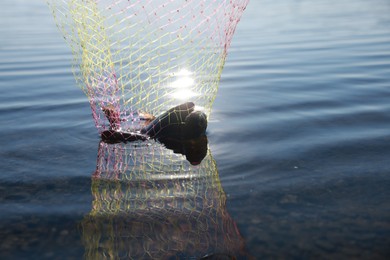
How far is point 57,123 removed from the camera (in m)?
7.32

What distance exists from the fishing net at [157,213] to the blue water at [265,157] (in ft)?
0.43

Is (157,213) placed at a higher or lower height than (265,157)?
lower

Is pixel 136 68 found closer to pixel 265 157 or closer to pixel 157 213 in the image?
pixel 265 157

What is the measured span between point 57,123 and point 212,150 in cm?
308

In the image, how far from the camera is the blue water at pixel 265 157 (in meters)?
3.74

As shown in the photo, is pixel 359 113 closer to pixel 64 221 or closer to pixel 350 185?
pixel 350 185

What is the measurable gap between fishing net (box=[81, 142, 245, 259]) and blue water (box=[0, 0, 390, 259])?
13 cm

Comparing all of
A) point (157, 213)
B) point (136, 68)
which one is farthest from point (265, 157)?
point (136, 68)

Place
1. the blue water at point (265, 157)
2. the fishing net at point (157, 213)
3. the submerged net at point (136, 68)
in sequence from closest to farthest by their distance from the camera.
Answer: the fishing net at point (157, 213) → the blue water at point (265, 157) → the submerged net at point (136, 68)

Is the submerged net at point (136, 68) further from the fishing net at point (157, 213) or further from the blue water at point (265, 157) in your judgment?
the fishing net at point (157, 213)

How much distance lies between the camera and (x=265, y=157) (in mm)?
5566

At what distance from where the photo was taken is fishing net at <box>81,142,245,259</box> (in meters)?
3.62

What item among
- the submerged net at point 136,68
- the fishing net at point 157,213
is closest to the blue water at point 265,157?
the fishing net at point 157,213

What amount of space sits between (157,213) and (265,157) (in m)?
1.99
